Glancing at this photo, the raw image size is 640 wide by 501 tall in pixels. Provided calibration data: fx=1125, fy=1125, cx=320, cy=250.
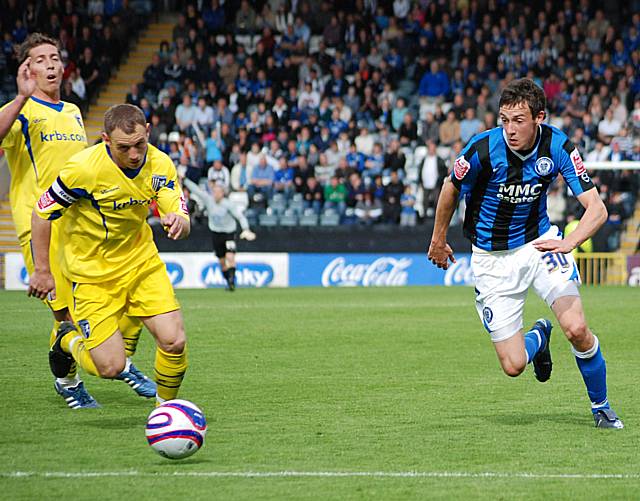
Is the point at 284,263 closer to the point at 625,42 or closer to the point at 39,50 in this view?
the point at 625,42

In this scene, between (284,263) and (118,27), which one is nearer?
(284,263)

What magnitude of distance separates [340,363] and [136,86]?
741 inches

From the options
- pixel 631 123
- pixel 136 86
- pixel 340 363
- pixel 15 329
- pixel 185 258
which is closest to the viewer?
pixel 340 363

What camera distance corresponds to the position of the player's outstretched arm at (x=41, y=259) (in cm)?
713

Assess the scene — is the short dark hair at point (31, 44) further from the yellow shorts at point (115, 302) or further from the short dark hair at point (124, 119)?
the yellow shorts at point (115, 302)

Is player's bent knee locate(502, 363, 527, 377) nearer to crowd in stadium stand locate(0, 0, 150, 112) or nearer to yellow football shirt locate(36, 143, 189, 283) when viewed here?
yellow football shirt locate(36, 143, 189, 283)

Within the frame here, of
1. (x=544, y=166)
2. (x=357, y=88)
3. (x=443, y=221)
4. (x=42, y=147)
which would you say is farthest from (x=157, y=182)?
(x=357, y=88)

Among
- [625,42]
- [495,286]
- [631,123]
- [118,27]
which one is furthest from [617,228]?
[495,286]

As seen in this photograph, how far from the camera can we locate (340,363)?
36.2ft

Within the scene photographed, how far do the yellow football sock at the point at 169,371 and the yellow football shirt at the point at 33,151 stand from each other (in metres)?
1.76

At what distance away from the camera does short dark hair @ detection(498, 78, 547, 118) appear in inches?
280

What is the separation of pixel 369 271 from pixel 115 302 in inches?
681

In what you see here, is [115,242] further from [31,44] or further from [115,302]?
[31,44]

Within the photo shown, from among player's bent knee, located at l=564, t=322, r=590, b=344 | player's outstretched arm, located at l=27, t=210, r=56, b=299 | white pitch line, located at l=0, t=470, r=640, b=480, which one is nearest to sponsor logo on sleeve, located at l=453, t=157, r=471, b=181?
player's bent knee, located at l=564, t=322, r=590, b=344
